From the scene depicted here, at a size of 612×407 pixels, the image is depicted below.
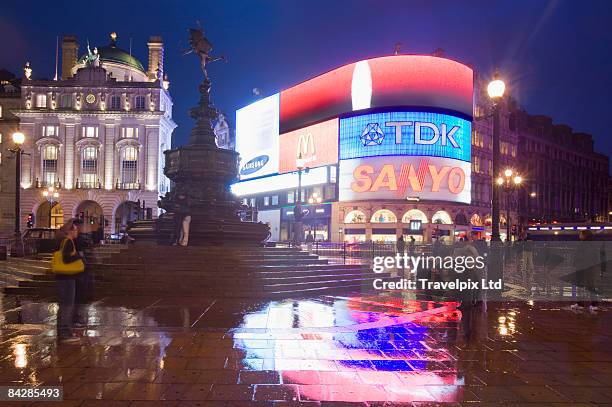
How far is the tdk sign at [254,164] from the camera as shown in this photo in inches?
2980

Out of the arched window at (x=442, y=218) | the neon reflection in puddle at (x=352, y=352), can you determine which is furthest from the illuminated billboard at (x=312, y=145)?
the neon reflection in puddle at (x=352, y=352)

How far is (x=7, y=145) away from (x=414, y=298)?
75.7 meters

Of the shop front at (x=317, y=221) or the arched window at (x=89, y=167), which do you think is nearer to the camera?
the shop front at (x=317, y=221)

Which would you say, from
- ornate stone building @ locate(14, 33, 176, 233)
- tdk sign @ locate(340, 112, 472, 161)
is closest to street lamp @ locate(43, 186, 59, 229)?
ornate stone building @ locate(14, 33, 176, 233)

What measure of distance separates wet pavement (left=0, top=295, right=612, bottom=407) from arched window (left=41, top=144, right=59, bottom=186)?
65377 millimetres

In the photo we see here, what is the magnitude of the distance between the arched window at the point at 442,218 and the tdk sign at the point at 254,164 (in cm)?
2793

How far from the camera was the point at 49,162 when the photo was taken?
69688 millimetres

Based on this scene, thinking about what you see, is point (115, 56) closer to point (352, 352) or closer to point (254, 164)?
point (254, 164)

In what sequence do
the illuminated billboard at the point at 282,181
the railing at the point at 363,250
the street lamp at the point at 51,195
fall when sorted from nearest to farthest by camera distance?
the railing at the point at 363,250
the illuminated billboard at the point at 282,181
the street lamp at the point at 51,195

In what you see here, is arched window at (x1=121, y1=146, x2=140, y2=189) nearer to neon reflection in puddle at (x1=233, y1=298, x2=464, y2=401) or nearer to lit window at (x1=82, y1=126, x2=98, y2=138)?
lit window at (x1=82, y1=126, x2=98, y2=138)

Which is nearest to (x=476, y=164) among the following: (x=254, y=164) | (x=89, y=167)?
(x=254, y=164)

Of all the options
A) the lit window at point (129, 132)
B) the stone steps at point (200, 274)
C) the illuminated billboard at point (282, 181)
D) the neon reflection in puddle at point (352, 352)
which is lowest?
the neon reflection in puddle at point (352, 352)

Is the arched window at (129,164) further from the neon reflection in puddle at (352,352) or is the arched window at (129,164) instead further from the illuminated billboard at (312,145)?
the neon reflection in puddle at (352,352)

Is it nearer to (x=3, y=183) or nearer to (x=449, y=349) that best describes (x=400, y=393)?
(x=449, y=349)
